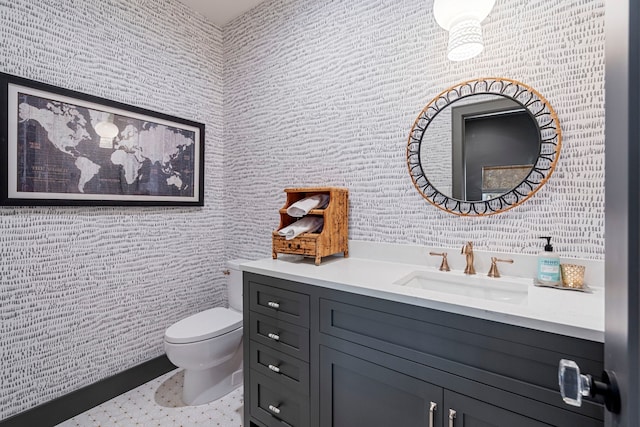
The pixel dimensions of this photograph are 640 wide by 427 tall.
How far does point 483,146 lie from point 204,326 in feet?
6.13

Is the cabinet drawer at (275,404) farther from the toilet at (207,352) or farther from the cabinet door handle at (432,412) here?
the cabinet door handle at (432,412)

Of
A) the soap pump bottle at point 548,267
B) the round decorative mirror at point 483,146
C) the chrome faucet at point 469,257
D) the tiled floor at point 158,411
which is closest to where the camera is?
the soap pump bottle at point 548,267

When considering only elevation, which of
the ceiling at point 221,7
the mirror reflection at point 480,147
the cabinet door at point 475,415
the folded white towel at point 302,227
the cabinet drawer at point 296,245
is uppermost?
the ceiling at point 221,7

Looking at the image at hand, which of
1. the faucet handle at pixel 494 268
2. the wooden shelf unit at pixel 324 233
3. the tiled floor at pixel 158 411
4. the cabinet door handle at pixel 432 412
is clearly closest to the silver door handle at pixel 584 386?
the cabinet door handle at pixel 432 412

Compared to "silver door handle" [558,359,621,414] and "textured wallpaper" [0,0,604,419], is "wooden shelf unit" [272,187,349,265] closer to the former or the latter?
"textured wallpaper" [0,0,604,419]

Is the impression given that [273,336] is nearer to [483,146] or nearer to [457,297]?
[457,297]

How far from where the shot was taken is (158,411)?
1.78 metres

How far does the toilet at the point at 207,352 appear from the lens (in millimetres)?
1749

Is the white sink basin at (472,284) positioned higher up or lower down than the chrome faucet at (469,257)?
lower down

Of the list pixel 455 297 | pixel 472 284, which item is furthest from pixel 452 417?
pixel 472 284

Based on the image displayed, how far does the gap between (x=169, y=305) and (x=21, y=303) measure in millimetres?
803

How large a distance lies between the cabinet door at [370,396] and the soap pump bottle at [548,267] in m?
0.63

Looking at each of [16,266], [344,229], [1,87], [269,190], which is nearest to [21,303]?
[16,266]

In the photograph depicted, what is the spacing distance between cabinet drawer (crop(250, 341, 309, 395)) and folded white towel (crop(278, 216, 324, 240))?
571 millimetres
